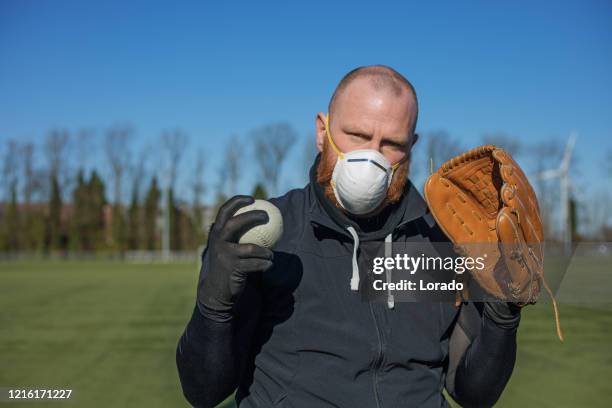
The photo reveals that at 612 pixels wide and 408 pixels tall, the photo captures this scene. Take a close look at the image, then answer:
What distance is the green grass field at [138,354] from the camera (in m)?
6.53

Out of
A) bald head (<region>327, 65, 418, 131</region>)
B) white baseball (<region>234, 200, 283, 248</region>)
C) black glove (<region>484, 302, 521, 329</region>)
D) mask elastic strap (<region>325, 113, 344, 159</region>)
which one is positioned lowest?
black glove (<region>484, 302, 521, 329</region>)

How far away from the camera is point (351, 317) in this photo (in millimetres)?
2166

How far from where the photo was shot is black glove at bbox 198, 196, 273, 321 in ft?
6.49

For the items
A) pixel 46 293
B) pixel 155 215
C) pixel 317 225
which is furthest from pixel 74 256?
pixel 317 225

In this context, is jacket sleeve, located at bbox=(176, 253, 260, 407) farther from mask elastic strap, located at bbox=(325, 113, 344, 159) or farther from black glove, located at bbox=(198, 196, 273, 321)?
mask elastic strap, located at bbox=(325, 113, 344, 159)

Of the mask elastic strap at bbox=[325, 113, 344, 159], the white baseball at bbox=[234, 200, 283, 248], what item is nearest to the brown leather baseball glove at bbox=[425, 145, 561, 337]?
the mask elastic strap at bbox=[325, 113, 344, 159]

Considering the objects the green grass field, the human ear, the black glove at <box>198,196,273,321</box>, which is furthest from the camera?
the green grass field

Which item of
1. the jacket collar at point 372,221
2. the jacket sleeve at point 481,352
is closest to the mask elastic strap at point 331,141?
the jacket collar at point 372,221

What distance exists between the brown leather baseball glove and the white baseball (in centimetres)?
64

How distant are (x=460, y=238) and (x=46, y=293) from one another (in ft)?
61.0

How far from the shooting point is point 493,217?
8.62 ft

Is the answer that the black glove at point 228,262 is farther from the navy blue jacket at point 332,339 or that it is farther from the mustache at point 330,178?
the mustache at point 330,178

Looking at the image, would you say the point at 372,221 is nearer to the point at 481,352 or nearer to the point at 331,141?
the point at 331,141

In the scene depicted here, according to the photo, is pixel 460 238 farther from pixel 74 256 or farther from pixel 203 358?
pixel 74 256
